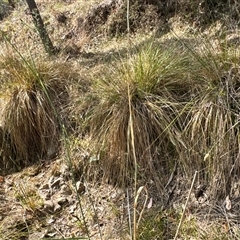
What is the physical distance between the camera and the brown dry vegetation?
203 cm

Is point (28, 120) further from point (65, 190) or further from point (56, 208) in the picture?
point (56, 208)

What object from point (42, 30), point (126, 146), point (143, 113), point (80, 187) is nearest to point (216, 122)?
point (143, 113)

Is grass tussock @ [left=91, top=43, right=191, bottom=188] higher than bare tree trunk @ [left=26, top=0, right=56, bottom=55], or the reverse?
bare tree trunk @ [left=26, top=0, right=56, bottom=55]

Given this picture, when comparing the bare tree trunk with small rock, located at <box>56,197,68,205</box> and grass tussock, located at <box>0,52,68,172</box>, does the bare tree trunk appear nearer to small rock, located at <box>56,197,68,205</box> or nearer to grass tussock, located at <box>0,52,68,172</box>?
grass tussock, located at <box>0,52,68,172</box>

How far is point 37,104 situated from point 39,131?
0.74 ft

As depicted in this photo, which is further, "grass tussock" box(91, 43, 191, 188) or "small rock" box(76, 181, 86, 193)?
"small rock" box(76, 181, 86, 193)

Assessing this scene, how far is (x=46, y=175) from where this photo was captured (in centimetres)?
263

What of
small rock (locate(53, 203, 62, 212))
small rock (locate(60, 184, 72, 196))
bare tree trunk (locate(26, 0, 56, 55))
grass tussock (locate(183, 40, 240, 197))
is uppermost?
bare tree trunk (locate(26, 0, 56, 55))

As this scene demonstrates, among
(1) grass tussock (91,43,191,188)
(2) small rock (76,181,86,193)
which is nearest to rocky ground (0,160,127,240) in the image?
(2) small rock (76,181,86,193)

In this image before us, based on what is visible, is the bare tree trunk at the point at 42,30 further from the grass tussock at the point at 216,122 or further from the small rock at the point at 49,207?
the grass tussock at the point at 216,122

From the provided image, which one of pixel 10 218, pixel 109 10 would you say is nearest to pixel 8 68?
pixel 10 218

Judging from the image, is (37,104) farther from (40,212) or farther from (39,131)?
(40,212)

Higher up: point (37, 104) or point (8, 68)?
point (8, 68)

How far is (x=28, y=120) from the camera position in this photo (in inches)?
110
